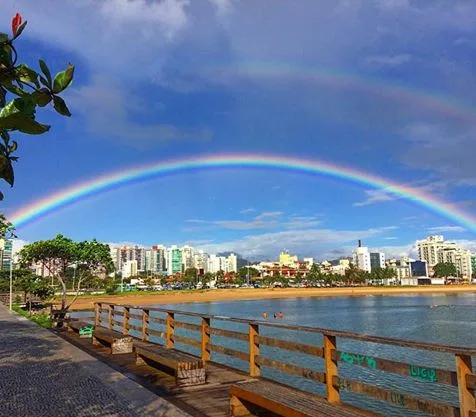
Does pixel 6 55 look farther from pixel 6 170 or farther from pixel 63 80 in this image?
pixel 6 170

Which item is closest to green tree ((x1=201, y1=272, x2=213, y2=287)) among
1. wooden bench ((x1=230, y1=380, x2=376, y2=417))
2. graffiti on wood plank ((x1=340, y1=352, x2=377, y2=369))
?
wooden bench ((x1=230, y1=380, x2=376, y2=417))

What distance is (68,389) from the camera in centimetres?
715

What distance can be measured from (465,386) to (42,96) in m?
4.05

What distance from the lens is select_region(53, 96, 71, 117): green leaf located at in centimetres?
137

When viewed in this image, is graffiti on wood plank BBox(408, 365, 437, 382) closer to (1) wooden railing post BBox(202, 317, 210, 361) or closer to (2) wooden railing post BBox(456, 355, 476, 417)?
(2) wooden railing post BBox(456, 355, 476, 417)

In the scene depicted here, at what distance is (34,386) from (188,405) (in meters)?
2.94

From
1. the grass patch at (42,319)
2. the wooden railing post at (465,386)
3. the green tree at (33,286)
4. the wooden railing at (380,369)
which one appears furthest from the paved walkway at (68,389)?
the green tree at (33,286)

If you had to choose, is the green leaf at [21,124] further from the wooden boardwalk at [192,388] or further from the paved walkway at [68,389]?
the wooden boardwalk at [192,388]

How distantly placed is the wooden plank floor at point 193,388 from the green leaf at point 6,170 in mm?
4224

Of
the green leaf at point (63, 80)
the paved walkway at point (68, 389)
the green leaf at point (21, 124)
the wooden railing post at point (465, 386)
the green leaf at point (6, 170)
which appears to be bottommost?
the paved walkway at point (68, 389)

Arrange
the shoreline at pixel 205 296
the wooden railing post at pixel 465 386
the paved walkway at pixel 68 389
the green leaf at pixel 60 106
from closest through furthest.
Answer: the green leaf at pixel 60 106, the wooden railing post at pixel 465 386, the paved walkway at pixel 68 389, the shoreline at pixel 205 296

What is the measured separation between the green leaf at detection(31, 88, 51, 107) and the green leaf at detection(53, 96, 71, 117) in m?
0.02

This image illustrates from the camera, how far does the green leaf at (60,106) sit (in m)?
1.37

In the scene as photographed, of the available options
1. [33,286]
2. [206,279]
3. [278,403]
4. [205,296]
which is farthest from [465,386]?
[206,279]
